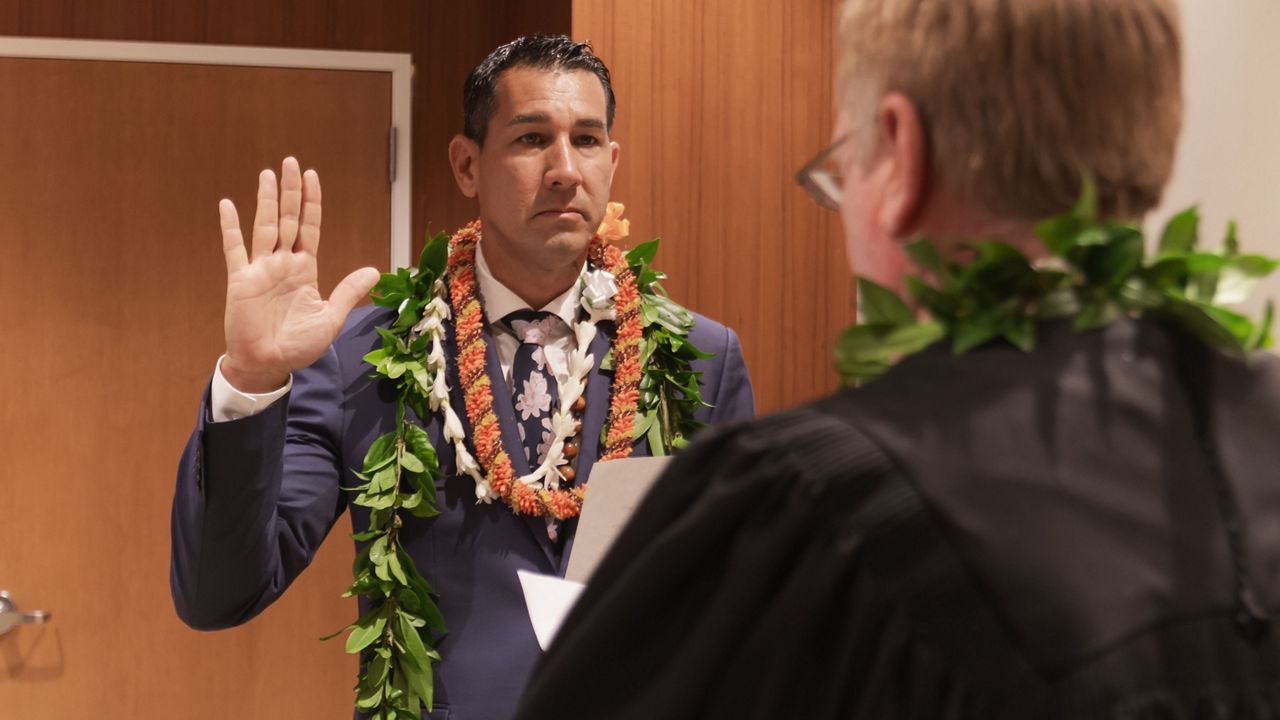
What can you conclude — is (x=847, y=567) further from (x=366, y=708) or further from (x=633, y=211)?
(x=633, y=211)

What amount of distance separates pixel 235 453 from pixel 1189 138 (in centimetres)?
151

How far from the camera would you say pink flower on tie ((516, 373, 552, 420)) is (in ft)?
6.22

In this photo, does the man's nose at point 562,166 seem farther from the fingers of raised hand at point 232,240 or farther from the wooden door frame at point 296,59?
the wooden door frame at point 296,59

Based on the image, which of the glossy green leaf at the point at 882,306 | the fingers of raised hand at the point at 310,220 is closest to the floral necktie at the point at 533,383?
the fingers of raised hand at the point at 310,220

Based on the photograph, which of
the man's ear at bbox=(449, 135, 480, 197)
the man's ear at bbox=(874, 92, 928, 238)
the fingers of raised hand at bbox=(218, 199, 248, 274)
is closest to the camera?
the man's ear at bbox=(874, 92, 928, 238)

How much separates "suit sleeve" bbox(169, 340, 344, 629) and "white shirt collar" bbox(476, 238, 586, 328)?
0.89 ft

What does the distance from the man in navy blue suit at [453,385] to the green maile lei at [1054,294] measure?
97 centimetres

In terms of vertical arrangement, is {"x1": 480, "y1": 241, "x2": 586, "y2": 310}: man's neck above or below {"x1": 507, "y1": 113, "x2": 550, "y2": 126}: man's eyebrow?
below

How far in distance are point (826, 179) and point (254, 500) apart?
998 mm

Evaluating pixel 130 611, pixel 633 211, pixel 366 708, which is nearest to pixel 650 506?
pixel 366 708

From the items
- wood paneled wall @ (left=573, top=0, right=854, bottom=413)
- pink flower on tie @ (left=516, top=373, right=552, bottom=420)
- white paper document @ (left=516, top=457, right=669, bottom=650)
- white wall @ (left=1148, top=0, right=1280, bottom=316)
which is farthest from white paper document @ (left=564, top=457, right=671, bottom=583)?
wood paneled wall @ (left=573, top=0, right=854, bottom=413)

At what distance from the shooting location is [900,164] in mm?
745

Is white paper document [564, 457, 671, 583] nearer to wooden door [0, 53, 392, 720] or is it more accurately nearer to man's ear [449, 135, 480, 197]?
man's ear [449, 135, 480, 197]

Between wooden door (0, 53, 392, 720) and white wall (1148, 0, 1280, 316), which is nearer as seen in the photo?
white wall (1148, 0, 1280, 316)
